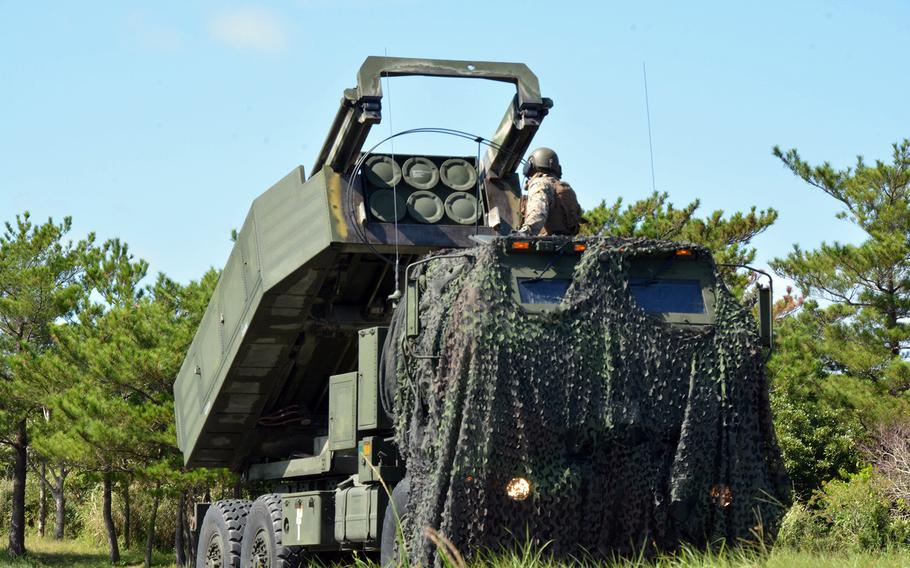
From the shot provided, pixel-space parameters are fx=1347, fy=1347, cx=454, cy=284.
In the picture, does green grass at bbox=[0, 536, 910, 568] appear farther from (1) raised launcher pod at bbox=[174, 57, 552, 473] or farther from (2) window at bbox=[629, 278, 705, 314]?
(1) raised launcher pod at bbox=[174, 57, 552, 473]

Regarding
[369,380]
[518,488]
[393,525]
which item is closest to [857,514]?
[369,380]

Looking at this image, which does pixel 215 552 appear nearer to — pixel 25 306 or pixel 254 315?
pixel 254 315

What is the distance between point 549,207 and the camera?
9.38 m

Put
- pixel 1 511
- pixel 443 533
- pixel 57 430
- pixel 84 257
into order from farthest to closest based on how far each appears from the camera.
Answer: pixel 1 511
pixel 84 257
pixel 57 430
pixel 443 533

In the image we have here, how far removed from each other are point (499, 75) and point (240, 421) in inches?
163

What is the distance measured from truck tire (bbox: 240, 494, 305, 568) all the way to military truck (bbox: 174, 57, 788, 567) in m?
0.02

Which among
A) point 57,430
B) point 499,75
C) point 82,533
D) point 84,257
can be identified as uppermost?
point 84,257

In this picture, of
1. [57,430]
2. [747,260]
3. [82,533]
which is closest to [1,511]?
[82,533]

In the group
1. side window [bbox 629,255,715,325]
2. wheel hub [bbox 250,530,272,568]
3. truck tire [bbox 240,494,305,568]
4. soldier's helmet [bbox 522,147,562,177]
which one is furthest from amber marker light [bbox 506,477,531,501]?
wheel hub [bbox 250,530,272,568]

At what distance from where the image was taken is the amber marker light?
7723mm

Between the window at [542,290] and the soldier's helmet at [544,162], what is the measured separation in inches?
63.4

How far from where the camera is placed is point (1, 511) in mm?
37219

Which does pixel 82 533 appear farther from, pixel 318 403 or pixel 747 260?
pixel 318 403

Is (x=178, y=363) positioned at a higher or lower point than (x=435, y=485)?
higher
